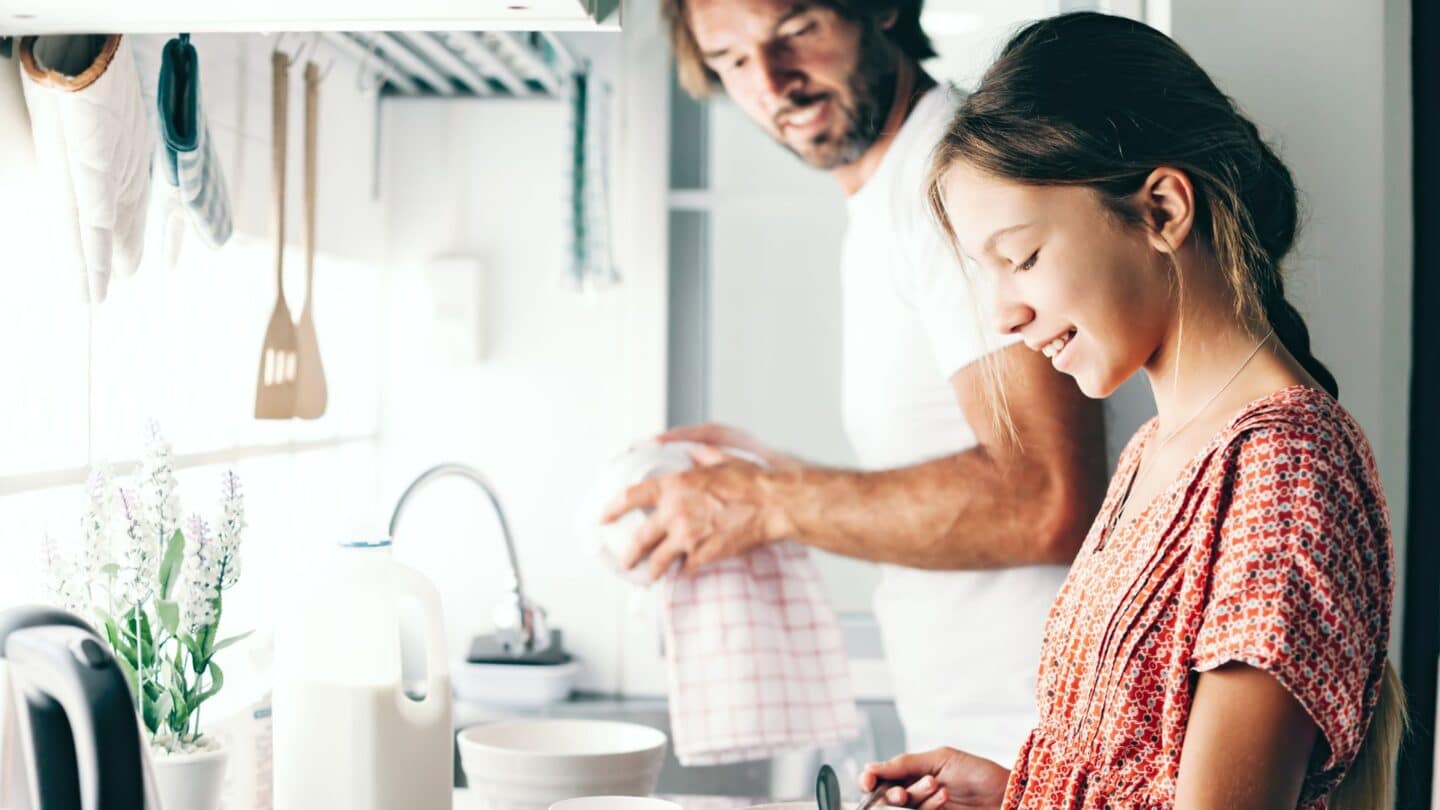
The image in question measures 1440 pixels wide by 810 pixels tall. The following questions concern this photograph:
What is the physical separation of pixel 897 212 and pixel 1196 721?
0.96 meters

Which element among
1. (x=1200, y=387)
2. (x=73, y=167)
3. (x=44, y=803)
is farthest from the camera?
(x=73, y=167)

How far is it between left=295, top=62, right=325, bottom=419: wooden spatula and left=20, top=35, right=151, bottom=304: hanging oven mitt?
523 mm

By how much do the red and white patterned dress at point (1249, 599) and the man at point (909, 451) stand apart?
545 mm

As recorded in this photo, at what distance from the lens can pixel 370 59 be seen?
216 cm

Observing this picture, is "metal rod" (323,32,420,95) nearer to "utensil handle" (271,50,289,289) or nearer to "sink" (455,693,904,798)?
"utensil handle" (271,50,289,289)

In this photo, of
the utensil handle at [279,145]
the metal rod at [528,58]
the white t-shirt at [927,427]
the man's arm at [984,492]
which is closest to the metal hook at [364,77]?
the metal rod at [528,58]

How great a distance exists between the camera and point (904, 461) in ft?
5.30

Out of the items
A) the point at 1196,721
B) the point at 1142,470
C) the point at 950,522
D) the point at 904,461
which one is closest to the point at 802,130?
the point at 904,461

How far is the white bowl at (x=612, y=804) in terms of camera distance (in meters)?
0.88

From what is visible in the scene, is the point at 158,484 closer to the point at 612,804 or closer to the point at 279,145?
the point at 612,804

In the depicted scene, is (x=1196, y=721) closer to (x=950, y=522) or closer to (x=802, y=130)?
(x=950, y=522)

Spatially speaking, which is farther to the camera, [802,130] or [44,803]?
[802,130]

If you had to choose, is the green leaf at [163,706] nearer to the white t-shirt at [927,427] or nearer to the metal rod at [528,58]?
the white t-shirt at [927,427]

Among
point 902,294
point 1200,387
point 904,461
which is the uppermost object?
point 902,294
